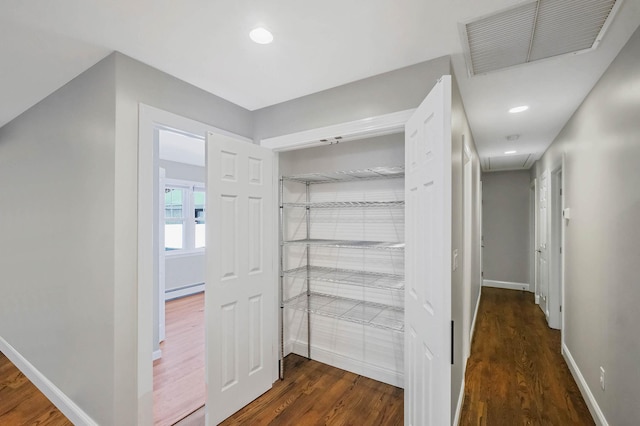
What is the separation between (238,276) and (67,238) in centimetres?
128

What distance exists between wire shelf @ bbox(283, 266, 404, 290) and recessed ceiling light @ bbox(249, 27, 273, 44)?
1.80 metres

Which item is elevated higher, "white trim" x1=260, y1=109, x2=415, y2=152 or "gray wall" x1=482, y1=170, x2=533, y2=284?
"white trim" x1=260, y1=109, x2=415, y2=152

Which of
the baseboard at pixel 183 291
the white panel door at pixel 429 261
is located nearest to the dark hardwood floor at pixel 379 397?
the white panel door at pixel 429 261

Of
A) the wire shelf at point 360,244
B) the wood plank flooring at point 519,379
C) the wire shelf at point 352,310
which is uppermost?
the wire shelf at point 360,244

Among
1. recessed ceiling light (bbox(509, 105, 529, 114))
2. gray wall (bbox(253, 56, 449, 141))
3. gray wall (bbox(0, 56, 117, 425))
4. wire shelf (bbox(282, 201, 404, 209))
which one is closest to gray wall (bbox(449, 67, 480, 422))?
gray wall (bbox(253, 56, 449, 141))

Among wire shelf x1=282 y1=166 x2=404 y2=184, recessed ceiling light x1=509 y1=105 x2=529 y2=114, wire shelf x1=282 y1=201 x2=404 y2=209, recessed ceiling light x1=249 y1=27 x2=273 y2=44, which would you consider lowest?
wire shelf x1=282 y1=201 x2=404 y2=209

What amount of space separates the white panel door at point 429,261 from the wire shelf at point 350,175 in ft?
1.56

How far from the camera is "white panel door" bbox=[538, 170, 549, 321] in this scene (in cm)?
412

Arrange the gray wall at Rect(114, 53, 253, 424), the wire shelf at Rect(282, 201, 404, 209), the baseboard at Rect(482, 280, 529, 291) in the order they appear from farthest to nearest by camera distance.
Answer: the baseboard at Rect(482, 280, 529, 291), the wire shelf at Rect(282, 201, 404, 209), the gray wall at Rect(114, 53, 253, 424)

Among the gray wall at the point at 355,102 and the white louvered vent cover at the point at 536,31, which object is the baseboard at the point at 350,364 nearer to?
the gray wall at the point at 355,102

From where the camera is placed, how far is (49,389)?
7.57 ft

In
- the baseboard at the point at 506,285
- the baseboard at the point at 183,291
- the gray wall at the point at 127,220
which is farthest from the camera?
the baseboard at the point at 506,285

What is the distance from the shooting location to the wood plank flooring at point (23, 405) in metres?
2.08

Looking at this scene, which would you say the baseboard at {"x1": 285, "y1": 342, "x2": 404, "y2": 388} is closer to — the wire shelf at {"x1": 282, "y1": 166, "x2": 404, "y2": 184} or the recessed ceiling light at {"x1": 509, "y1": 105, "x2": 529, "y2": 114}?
the wire shelf at {"x1": 282, "y1": 166, "x2": 404, "y2": 184}
